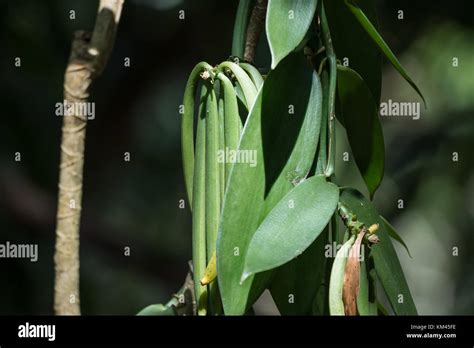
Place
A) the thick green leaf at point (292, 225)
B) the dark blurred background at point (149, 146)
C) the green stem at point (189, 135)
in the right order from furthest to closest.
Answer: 1. the dark blurred background at point (149, 146)
2. the green stem at point (189, 135)
3. the thick green leaf at point (292, 225)

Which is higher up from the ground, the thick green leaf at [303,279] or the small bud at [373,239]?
the small bud at [373,239]

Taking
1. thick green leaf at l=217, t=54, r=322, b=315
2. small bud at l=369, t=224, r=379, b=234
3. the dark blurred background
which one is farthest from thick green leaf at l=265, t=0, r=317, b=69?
the dark blurred background

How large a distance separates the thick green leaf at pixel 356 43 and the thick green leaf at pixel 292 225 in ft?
0.53

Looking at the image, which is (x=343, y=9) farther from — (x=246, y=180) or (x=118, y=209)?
(x=118, y=209)

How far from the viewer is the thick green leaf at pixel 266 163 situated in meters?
0.64

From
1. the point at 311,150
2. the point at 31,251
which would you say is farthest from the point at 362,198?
the point at 31,251

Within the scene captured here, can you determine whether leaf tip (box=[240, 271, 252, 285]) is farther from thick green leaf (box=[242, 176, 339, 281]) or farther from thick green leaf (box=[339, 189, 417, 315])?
thick green leaf (box=[339, 189, 417, 315])

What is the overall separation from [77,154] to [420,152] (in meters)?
1.11

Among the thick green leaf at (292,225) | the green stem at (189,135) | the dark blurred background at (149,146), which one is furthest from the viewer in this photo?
the dark blurred background at (149,146)

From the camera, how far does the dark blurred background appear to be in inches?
68.6

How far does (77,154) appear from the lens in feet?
2.60

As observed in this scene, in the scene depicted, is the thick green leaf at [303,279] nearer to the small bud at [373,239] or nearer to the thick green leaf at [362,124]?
the small bud at [373,239]

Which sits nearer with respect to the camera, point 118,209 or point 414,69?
point 414,69

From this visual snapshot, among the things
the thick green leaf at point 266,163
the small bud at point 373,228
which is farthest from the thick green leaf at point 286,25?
the small bud at point 373,228
